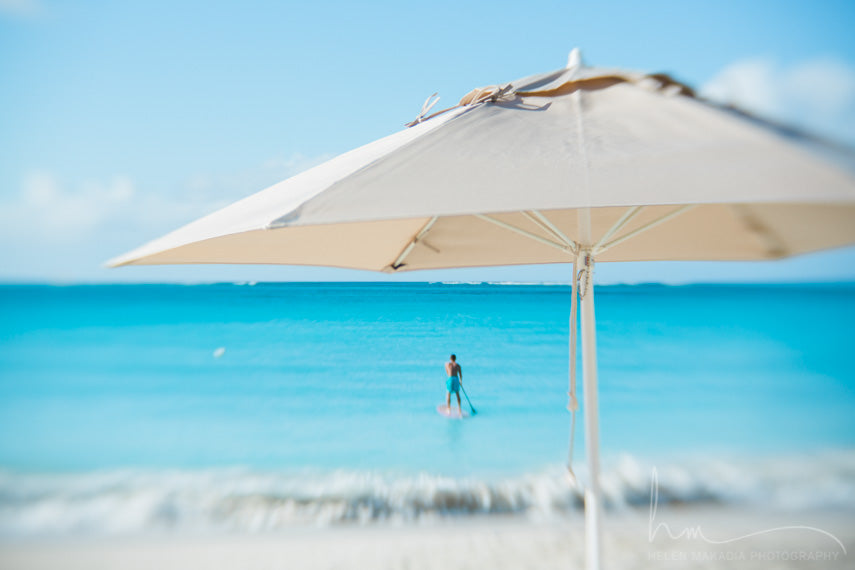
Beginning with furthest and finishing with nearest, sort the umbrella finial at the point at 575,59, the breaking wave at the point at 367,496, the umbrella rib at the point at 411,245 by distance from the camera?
the breaking wave at the point at 367,496 → the umbrella rib at the point at 411,245 → the umbrella finial at the point at 575,59

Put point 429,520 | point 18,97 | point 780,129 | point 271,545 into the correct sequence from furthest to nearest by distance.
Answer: point 18,97
point 429,520
point 271,545
point 780,129

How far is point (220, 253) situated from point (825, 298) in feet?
115

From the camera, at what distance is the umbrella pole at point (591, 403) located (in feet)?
5.33

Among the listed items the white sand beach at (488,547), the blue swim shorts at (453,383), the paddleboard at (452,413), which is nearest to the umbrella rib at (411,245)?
the white sand beach at (488,547)

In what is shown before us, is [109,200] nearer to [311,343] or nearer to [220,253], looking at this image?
[311,343]

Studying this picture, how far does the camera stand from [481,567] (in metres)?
2.94

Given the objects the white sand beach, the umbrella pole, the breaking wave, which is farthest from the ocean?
the umbrella pole

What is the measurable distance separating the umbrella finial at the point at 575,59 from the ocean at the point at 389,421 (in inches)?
136

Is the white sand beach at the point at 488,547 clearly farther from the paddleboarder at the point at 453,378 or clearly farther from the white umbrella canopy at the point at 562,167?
the paddleboarder at the point at 453,378

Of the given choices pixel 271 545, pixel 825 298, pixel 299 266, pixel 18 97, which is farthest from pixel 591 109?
pixel 825 298

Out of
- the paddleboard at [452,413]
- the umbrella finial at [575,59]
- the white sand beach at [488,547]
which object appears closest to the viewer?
the umbrella finial at [575,59]

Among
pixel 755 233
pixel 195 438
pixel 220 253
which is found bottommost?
pixel 195 438

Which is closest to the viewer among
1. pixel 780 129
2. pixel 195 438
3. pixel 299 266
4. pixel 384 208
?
pixel 384 208

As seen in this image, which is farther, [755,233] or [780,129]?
[755,233]
